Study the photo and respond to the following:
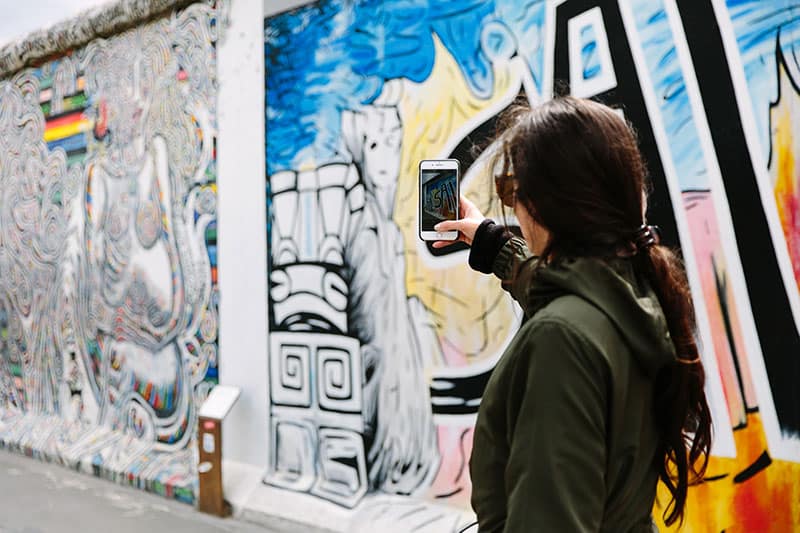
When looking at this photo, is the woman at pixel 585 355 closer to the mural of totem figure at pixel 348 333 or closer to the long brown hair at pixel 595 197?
the long brown hair at pixel 595 197

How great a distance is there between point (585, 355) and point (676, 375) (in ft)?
0.77

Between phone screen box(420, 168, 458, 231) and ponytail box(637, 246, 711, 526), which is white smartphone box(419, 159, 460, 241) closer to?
phone screen box(420, 168, 458, 231)

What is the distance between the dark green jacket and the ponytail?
0.03m

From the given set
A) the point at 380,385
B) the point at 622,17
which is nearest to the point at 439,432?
the point at 380,385

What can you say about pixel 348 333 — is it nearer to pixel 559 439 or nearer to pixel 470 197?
pixel 470 197

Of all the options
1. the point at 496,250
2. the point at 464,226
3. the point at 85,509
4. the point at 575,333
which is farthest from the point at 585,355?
the point at 85,509

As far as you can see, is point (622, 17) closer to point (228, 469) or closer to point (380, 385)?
point (380, 385)

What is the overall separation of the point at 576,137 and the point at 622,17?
2.34m

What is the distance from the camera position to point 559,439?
3.43 ft

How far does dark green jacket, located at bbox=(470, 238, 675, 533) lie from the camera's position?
105cm

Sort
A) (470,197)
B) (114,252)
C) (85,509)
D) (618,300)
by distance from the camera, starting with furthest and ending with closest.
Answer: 1. (114,252)
2. (85,509)
3. (470,197)
4. (618,300)

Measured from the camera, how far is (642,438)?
1.19 m

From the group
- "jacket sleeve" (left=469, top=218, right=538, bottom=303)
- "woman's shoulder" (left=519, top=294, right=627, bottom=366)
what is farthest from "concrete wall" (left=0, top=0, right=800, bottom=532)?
"woman's shoulder" (left=519, top=294, right=627, bottom=366)

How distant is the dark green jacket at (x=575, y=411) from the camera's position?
1.05 metres
